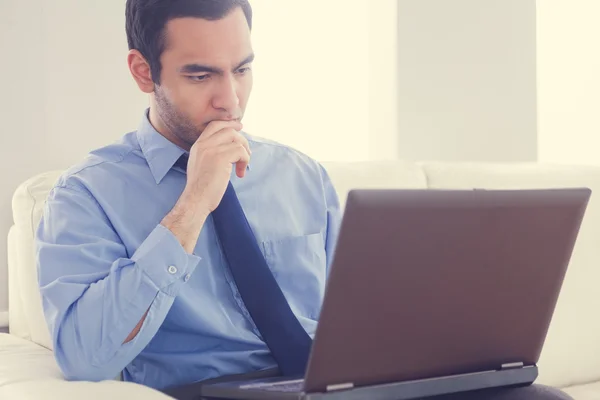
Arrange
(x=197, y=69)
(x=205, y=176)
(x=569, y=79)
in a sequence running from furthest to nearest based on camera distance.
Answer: (x=569, y=79)
(x=197, y=69)
(x=205, y=176)

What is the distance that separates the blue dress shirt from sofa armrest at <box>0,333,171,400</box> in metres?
0.06

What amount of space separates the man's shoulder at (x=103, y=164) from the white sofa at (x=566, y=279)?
0.23 metres

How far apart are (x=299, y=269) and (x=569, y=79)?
186 cm

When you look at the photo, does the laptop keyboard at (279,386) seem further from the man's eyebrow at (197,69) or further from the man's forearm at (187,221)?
the man's eyebrow at (197,69)

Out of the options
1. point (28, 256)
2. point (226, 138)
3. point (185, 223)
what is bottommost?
point (28, 256)

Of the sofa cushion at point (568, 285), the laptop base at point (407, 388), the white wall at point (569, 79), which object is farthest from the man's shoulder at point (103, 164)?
the white wall at point (569, 79)

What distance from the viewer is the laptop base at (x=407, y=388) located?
3.31ft

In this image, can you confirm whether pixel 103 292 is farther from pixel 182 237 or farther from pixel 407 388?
pixel 407 388

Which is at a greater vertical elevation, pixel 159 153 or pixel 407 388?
pixel 159 153

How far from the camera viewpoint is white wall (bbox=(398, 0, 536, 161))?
2607mm

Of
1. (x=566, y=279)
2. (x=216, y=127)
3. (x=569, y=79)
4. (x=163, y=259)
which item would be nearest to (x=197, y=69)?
(x=216, y=127)

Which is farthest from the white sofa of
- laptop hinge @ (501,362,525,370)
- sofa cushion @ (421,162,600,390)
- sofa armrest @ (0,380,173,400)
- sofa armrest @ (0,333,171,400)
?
laptop hinge @ (501,362,525,370)

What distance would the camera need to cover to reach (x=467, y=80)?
2.70 m

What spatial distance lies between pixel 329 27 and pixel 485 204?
70.0 inches
